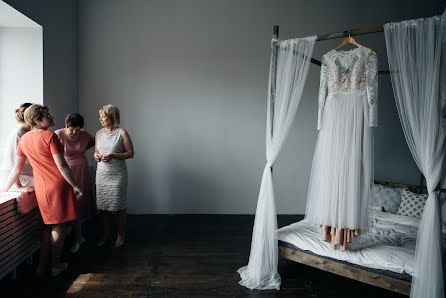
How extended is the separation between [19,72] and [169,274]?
2662 millimetres

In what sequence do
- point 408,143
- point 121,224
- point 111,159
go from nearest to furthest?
point 408,143 → point 111,159 → point 121,224

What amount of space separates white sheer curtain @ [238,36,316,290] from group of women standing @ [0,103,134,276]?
1511mm

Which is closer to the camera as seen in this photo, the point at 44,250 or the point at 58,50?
the point at 44,250

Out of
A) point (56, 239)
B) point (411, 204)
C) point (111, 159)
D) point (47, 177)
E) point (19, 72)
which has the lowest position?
point (56, 239)

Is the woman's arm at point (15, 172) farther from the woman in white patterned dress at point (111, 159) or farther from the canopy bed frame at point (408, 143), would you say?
the canopy bed frame at point (408, 143)

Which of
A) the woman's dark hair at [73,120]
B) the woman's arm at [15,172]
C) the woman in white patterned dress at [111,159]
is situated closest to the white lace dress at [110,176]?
the woman in white patterned dress at [111,159]

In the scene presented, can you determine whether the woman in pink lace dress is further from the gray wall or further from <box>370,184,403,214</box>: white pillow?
<box>370,184,403,214</box>: white pillow

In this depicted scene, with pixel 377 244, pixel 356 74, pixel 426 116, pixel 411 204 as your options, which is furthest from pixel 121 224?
pixel 411 204

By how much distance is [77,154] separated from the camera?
3.17 m

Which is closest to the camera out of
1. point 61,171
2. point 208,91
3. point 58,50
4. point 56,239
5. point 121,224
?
point 61,171

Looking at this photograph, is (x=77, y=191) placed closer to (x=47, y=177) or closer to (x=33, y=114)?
(x=47, y=177)

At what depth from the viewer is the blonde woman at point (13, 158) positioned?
2.59 meters

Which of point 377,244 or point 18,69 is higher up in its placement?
point 18,69

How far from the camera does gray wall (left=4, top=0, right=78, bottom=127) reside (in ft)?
10.4
